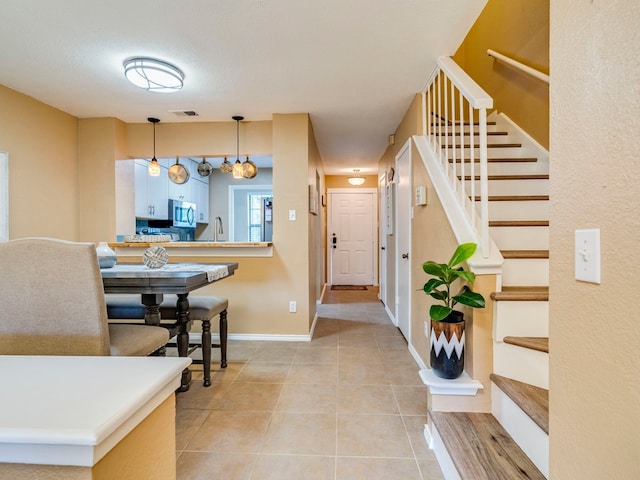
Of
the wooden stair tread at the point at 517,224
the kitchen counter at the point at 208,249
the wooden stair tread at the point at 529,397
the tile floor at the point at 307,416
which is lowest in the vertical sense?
the tile floor at the point at 307,416

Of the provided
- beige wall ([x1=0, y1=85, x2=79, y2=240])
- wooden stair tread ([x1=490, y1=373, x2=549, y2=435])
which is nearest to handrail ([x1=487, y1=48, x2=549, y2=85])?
wooden stair tread ([x1=490, y1=373, x2=549, y2=435])

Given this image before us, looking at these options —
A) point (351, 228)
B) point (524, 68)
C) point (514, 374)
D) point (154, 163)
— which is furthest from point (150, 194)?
point (514, 374)

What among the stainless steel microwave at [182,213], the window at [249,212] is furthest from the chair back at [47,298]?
the window at [249,212]

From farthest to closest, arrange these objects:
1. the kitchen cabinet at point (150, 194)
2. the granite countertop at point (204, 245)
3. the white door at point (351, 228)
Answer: the white door at point (351, 228) → the kitchen cabinet at point (150, 194) → the granite countertop at point (204, 245)

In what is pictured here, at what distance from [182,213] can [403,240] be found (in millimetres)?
3588

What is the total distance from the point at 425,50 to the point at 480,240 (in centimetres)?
138

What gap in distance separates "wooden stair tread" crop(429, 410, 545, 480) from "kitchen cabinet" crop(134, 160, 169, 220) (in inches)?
161

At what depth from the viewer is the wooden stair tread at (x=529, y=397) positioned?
125 cm

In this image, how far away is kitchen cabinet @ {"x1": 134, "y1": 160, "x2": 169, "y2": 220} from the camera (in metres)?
4.14

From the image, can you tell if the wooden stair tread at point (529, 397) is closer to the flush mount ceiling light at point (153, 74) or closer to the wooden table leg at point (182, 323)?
the wooden table leg at point (182, 323)

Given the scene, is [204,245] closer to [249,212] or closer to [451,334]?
[451,334]

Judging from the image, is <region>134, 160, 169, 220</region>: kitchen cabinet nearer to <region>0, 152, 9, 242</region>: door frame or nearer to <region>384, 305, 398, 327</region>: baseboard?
<region>0, 152, 9, 242</region>: door frame

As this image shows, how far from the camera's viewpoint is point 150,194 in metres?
4.46

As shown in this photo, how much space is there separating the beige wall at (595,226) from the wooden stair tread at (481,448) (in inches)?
20.8
